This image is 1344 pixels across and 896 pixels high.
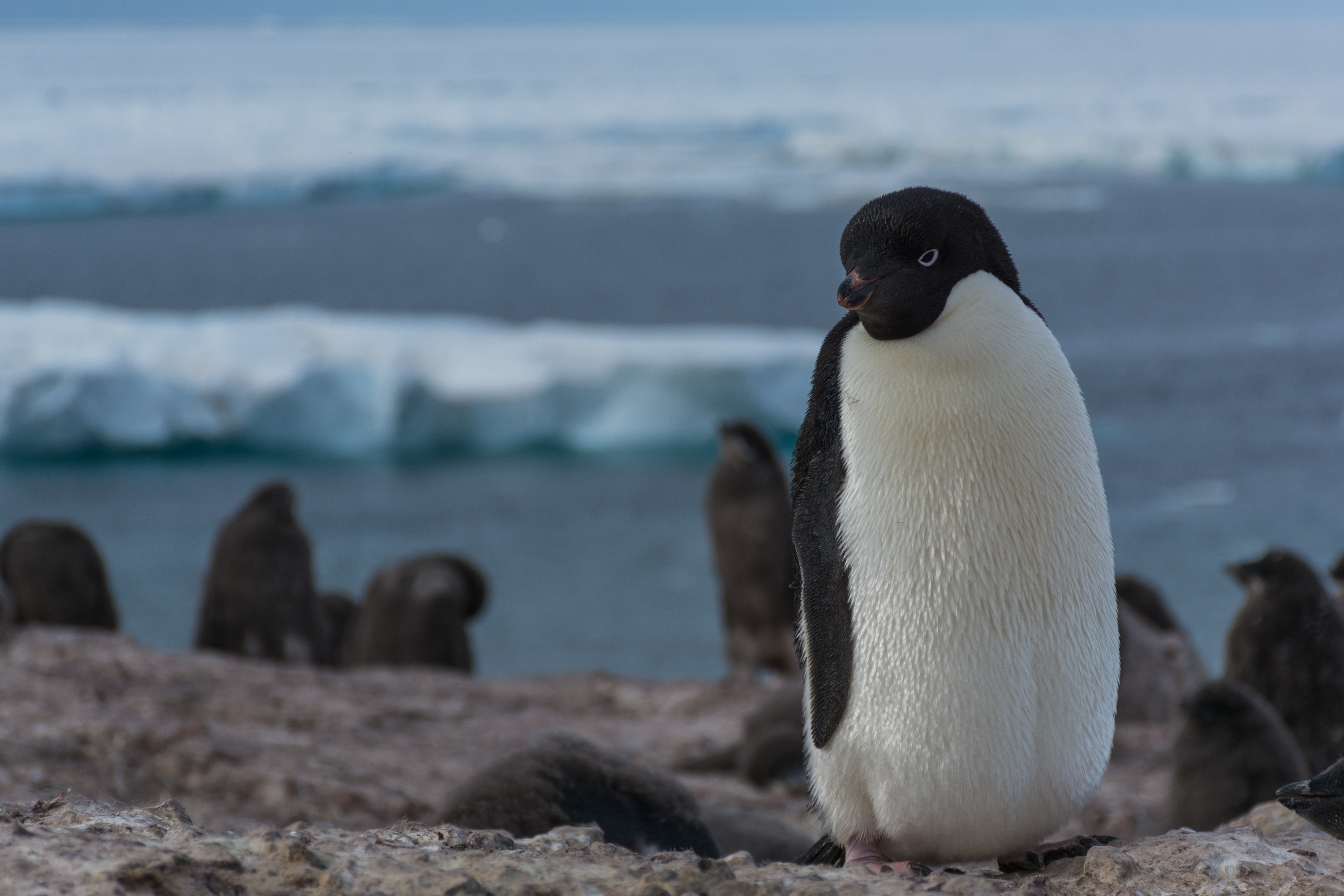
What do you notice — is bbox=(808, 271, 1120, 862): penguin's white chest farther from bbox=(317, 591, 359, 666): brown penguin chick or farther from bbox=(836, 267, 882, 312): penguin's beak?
bbox=(317, 591, 359, 666): brown penguin chick

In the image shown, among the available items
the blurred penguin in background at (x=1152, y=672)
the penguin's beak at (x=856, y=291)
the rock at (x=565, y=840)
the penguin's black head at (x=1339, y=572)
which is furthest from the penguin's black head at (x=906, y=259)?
the blurred penguin in background at (x=1152, y=672)

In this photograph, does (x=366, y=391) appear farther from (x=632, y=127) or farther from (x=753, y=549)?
(x=632, y=127)

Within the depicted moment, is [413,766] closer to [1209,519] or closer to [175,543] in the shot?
[175,543]

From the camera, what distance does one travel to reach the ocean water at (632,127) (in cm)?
2605

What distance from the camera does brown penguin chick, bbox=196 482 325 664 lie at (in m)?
6.07

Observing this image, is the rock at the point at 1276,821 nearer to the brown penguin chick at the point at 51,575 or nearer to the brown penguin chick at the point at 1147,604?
the brown penguin chick at the point at 1147,604

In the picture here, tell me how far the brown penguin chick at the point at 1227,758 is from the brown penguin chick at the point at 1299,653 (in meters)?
0.48

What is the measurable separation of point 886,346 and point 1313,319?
66.5ft

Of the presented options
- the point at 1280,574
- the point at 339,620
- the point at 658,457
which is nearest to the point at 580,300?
the point at 658,457

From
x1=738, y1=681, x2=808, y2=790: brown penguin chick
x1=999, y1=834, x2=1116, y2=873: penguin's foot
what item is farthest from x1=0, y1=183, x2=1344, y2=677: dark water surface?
x1=999, y1=834, x2=1116, y2=873: penguin's foot

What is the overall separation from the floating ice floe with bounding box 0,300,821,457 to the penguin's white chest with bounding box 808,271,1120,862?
31.8 feet

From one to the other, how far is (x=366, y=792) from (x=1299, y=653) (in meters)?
3.02

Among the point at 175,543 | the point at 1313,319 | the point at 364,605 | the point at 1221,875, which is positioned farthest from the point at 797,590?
the point at 1313,319

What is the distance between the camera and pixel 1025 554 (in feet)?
6.16
